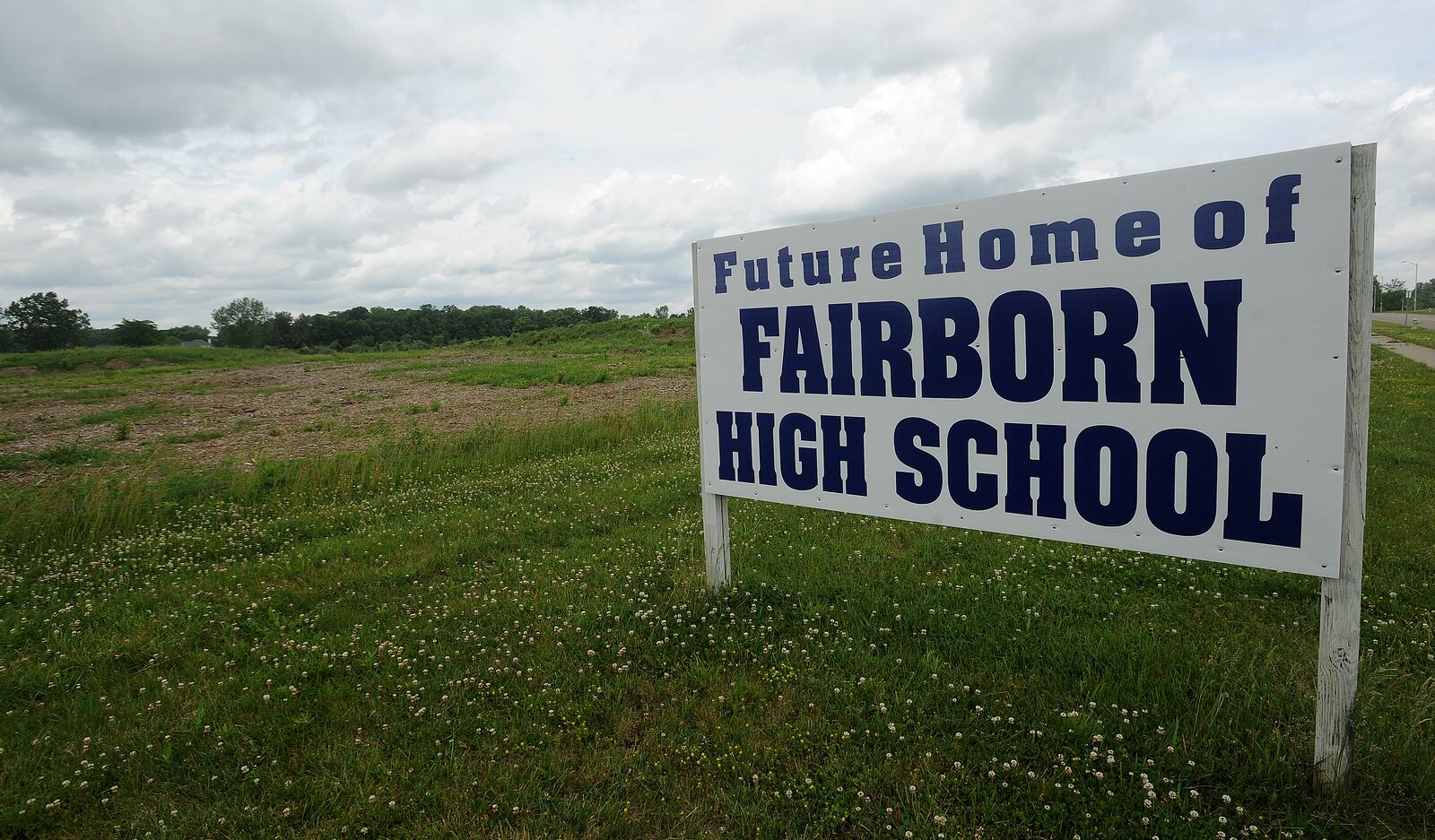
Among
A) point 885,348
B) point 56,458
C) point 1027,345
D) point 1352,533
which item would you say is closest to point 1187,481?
point 1352,533

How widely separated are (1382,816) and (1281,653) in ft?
4.55

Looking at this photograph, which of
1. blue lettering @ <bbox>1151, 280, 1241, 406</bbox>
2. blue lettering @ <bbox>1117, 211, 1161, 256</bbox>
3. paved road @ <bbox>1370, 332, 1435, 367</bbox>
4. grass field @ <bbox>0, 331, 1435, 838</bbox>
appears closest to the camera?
grass field @ <bbox>0, 331, 1435, 838</bbox>

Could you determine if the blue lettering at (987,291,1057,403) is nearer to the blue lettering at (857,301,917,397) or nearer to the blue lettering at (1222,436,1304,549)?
the blue lettering at (857,301,917,397)

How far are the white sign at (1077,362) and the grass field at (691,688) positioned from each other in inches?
37.4

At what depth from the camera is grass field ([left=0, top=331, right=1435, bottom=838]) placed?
327 centimetres

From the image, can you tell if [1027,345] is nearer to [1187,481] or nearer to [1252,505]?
[1187,481]

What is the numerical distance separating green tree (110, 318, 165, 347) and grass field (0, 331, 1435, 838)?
81471 mm

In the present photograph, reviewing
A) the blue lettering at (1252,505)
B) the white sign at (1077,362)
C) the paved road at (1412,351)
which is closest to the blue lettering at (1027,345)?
the white sign at (1077,362)

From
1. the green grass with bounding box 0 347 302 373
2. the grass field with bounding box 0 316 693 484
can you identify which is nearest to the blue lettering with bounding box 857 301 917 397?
the grass field with bounding box 0 316 693 484

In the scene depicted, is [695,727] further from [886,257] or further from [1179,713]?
[886,257]

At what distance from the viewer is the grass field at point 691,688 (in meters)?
3.27

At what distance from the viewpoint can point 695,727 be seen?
391 cm

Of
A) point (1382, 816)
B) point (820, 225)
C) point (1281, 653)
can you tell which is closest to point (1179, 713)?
point (1382, 816)

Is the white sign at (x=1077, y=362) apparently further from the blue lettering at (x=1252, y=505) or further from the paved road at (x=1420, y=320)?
the paved road at (x=1420, y=320)
